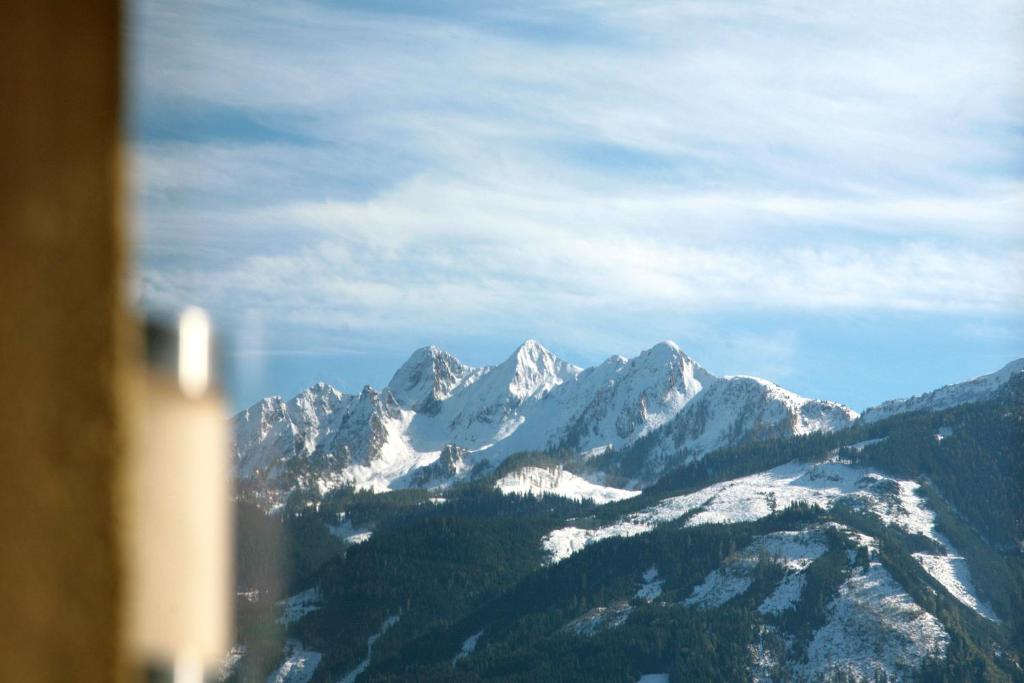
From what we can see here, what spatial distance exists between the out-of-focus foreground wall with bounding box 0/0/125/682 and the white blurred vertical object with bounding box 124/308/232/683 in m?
0.08

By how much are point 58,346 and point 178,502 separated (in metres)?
0.40

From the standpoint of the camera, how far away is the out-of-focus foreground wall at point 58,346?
117 centimetres

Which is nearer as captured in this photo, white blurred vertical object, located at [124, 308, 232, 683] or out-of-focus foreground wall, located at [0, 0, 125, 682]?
out-of-focus foreground wall, located at [0, 0, 125, 682]

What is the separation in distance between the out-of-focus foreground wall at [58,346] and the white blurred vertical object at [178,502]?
8 centimetres

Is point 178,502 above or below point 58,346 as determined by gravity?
below

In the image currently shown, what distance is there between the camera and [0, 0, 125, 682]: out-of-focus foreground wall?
3.84 feet

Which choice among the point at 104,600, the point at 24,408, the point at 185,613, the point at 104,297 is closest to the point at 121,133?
the point at 104,297

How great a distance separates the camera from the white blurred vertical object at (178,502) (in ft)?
4.58

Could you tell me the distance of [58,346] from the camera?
122 cm

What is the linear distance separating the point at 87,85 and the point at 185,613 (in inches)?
24.0

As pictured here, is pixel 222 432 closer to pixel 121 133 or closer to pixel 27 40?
pixel 121 133

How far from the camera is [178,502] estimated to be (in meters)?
1.58

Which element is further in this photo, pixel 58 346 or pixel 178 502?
pixel 178 502

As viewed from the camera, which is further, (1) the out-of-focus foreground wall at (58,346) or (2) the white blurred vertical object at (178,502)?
(2) the white blurred vertical object at (178,502)
